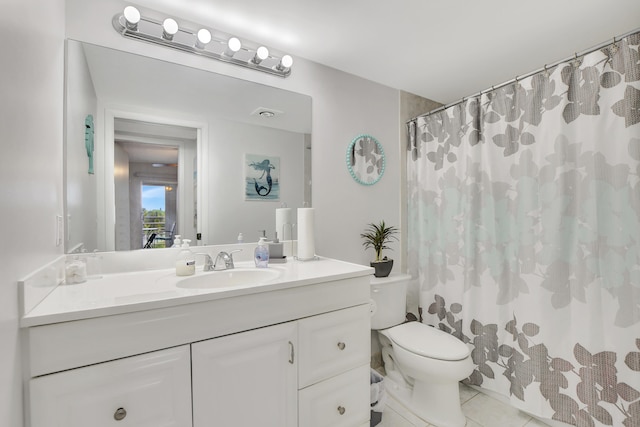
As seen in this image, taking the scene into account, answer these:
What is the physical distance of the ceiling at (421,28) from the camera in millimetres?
1390

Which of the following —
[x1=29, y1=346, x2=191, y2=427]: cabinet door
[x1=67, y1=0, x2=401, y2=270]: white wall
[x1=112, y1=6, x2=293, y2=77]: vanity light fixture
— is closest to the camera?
[x1=29, y1=346, x2=191, y2=427]: cabinet door

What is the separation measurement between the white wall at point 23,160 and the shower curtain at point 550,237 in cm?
215

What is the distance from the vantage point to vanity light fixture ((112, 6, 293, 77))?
4.28ft

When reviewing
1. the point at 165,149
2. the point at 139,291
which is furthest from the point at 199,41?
the point at 139,291

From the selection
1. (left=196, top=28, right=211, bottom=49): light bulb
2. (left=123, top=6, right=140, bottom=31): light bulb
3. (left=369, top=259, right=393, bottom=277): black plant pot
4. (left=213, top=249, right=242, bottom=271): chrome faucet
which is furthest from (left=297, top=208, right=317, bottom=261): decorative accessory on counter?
(left=123, top=6, right=140, bottom=31): light bulb

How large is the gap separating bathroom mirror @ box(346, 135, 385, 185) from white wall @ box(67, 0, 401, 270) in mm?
45

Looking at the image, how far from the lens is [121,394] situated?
84cm

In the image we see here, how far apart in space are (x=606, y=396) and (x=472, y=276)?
79 cm

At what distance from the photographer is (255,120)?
5.58ft

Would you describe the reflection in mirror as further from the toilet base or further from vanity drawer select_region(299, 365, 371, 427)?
the toilet base

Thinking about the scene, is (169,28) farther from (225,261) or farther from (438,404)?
(438,404)

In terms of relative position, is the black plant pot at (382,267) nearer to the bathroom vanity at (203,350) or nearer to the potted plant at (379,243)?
the potted plant at (379,243)

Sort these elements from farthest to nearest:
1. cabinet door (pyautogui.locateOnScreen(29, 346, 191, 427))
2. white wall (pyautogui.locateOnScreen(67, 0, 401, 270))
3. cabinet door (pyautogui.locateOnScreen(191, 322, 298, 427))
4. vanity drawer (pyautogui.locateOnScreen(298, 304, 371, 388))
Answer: white wall (pyautogui.locateOnScreen(67, 0, 401, 270)) < vanity drawer (pyautogui.locateOnScreen(298, 304, 371, 388)) < cabinet door (pyautogui.locateOnScreen(191, 322, 298, 427)) < cabinet door (pyautogui.locateOnScreen(29, 346, 191, 427))

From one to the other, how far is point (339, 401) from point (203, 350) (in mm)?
709
